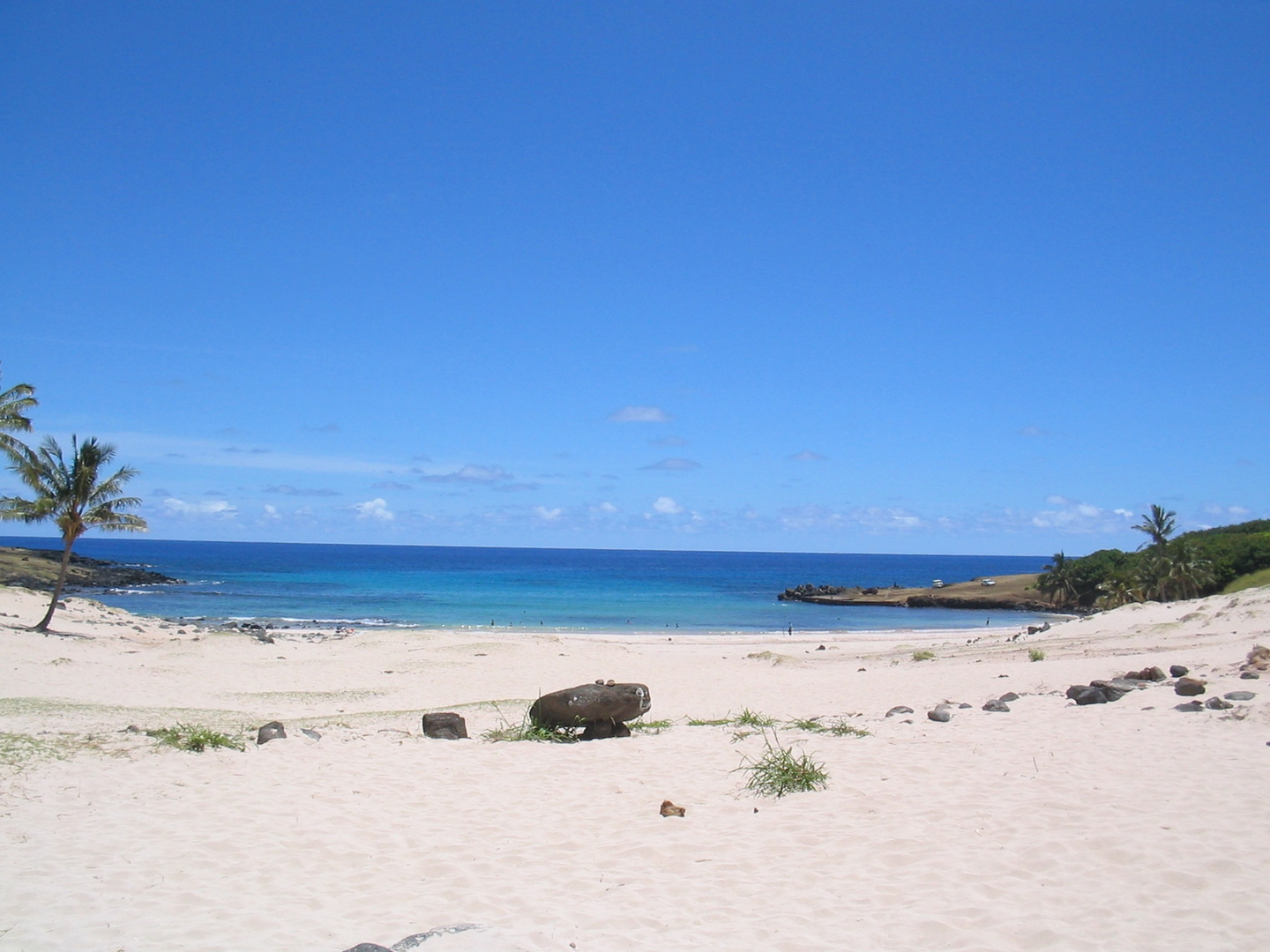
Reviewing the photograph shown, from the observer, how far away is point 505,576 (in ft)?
382

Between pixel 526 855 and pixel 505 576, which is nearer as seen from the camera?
pixel 526 855

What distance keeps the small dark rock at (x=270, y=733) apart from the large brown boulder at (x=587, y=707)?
Answer: 3.53 meters

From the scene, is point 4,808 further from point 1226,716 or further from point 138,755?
point 1226,716

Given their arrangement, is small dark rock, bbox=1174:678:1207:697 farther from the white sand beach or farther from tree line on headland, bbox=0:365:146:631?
tree line on headland, bbox=0:365:146:631

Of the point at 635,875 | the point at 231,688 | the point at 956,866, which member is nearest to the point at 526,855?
the point at 635,875

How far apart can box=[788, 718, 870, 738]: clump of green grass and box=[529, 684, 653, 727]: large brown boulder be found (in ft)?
8.09

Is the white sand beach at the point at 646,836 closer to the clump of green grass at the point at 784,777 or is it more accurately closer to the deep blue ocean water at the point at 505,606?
the clump of green grass at the point at 784,777

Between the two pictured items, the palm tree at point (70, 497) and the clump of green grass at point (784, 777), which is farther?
the palm tree at point (70, 497)

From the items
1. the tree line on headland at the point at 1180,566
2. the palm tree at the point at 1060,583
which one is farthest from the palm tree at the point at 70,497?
the palm tree at the point at 1060,583

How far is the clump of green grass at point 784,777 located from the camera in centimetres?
892

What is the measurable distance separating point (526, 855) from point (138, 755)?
5.88 meters

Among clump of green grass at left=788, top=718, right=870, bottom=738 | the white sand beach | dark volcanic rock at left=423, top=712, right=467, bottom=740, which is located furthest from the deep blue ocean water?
the white sand beach

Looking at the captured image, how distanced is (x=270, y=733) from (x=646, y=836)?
639 cm

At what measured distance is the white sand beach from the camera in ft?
18.4
